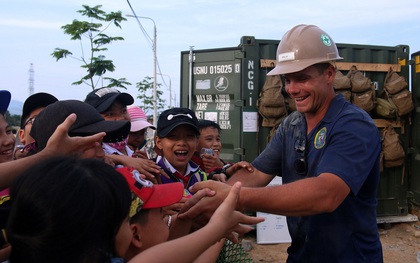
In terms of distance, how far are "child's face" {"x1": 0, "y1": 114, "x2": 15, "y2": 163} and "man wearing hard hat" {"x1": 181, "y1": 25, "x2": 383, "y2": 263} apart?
1032mm

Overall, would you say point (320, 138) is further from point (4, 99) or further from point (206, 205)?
point (4, 99)

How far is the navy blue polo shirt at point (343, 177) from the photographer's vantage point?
2.03 metres

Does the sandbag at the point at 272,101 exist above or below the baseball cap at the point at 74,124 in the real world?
above

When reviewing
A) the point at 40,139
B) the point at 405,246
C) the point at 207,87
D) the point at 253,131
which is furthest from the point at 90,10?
the point at 40,139

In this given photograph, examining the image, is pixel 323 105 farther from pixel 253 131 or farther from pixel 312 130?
pixel 253 131

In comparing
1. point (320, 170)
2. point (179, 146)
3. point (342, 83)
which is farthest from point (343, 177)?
point (342, 83)

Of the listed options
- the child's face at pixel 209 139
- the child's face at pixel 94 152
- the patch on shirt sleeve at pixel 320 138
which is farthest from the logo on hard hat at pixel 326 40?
the child's face at pixel 209 139

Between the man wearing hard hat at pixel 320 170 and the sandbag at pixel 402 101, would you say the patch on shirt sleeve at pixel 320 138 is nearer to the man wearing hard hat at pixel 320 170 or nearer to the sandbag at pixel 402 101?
the man wearing hard hat at pixel 320 170

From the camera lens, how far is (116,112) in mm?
2912

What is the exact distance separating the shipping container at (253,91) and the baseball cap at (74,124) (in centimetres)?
417

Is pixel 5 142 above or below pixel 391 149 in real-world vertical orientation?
above

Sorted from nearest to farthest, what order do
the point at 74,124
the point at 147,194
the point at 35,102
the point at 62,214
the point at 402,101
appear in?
the point at 62,214, the point at 147,194, the point at 74,124, the point at 35,102, the point at 402,101

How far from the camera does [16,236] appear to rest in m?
1.18

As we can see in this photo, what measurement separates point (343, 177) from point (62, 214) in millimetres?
1346
